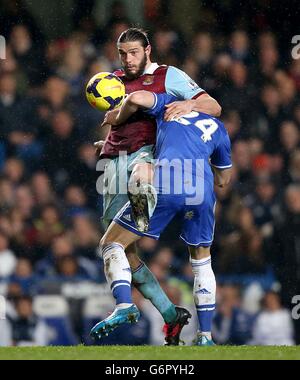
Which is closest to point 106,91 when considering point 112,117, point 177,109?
point 112,117

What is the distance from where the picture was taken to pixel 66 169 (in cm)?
997

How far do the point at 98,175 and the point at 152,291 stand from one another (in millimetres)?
3308

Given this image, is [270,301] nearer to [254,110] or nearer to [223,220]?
[223,220]

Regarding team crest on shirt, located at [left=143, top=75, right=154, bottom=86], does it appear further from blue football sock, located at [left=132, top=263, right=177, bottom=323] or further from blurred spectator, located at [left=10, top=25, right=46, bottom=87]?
blurred spectator, located at [left=10, top=25, right=46, bottom=87]

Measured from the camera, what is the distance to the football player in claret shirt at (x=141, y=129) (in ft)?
21.9

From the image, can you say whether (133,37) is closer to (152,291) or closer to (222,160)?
(222,160)

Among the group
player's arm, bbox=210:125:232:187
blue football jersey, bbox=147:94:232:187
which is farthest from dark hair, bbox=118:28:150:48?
player's arm, bbox=210:125:232:187

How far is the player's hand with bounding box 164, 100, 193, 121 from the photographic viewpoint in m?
6.41

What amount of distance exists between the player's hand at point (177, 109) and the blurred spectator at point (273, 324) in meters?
3.22

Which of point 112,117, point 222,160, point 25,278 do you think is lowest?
point 25,278

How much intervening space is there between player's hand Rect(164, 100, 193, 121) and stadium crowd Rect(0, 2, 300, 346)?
2.94m

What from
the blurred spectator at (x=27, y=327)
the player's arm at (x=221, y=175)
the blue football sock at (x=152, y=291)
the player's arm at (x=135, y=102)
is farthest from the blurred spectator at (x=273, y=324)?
the player's arm at (x=135, y=102)

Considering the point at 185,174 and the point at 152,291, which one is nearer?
the point at 185,174

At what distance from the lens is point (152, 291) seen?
267 inches
